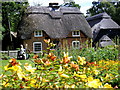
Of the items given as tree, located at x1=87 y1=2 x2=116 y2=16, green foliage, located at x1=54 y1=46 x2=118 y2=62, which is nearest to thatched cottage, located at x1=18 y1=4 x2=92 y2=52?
tree, located at x1=87 y1=2 x2=116 y2=16

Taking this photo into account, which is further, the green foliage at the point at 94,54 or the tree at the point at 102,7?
the tree at the point at 102,7

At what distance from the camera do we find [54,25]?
7.58 metres

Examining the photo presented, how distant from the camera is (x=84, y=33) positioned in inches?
309

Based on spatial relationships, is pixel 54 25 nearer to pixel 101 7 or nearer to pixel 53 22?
pixel 53 22

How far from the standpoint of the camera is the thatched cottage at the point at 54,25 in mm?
7160

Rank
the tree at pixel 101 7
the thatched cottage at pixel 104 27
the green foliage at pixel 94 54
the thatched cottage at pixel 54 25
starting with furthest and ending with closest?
the thatched cottage at pixel 104 27 → the thatched cottage at pixel 54 25 → the tree at pixel 101 7 → the green foliage at pixel 94 54

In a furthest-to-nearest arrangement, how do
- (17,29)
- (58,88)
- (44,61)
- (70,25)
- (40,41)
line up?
(70,25) < (17,29) < (40,41) < (44,61) < (58,88)

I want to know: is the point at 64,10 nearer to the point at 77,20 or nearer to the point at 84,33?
the point at 77,20

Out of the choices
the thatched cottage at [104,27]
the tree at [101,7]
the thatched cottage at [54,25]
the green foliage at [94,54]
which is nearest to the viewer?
the green foliage at [94,54]

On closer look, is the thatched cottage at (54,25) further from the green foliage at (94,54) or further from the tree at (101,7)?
the green foliage at (94,54)

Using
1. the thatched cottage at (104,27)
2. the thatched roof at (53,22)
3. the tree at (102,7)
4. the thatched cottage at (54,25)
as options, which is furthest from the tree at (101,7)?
the thatched cottage at (104,27)

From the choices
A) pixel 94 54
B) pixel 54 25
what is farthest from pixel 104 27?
pixel 94 54

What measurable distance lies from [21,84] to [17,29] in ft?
21.7

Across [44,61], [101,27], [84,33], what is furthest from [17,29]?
[44,61]
